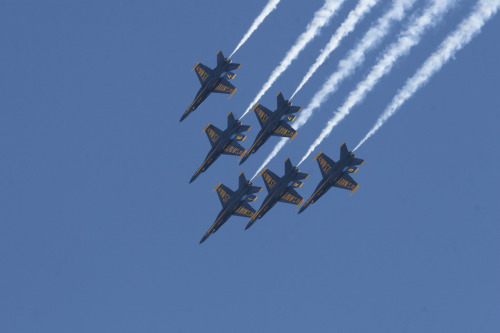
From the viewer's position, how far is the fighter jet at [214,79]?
77.9 metres

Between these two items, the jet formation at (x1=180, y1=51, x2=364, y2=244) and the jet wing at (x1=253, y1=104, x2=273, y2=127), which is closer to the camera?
the jet formation at (x1=180, y1=51, x2=364, y2=244)

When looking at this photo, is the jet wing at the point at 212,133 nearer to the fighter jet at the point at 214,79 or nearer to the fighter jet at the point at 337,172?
the fighter jet at the point at 214,79

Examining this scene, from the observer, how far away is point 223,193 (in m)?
78.1

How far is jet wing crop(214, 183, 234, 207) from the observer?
3054 inches

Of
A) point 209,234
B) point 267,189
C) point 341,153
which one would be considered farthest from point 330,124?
point 209,234

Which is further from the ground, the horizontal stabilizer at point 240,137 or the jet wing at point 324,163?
the jet wing at point 324,163

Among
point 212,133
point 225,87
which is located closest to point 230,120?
point 212,133

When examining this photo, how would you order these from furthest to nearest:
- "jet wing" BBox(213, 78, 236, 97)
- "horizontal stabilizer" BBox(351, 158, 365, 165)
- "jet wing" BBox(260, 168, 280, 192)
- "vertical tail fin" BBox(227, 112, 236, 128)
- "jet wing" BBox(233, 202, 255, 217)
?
"jet wing" BBox(213, 78, 236, 97) < "vertical tail fin" BBox(227, 112, 236, 128) < "jet wing" BBox(233, 202, 255, 217) < "jet wing" BBox(260, 168, 280, 192) < "horizontal stabilizer" BBox(351, 158, 365, 165)

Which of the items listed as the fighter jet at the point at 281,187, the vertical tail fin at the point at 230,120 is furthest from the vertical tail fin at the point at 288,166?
the vertical tail fin at the point at 230,120

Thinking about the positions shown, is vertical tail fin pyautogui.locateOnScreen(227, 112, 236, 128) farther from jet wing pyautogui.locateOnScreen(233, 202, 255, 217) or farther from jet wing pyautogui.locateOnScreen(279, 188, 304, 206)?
jet wing pyautogui.locateOnScreen(279, 188, 304, 206)

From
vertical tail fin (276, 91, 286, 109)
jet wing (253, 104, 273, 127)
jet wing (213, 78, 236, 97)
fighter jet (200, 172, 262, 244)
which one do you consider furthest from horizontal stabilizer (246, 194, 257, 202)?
jet wing (213, 78, 236, 97)

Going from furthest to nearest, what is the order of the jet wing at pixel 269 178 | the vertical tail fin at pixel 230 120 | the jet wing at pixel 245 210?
the vertical tail fin at pixel 230 120
the jet wing at pixel 245 210
the jet wing at pixel 269 178

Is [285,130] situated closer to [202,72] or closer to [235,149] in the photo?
[235,149]

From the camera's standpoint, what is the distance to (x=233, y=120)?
7744 centimetres
